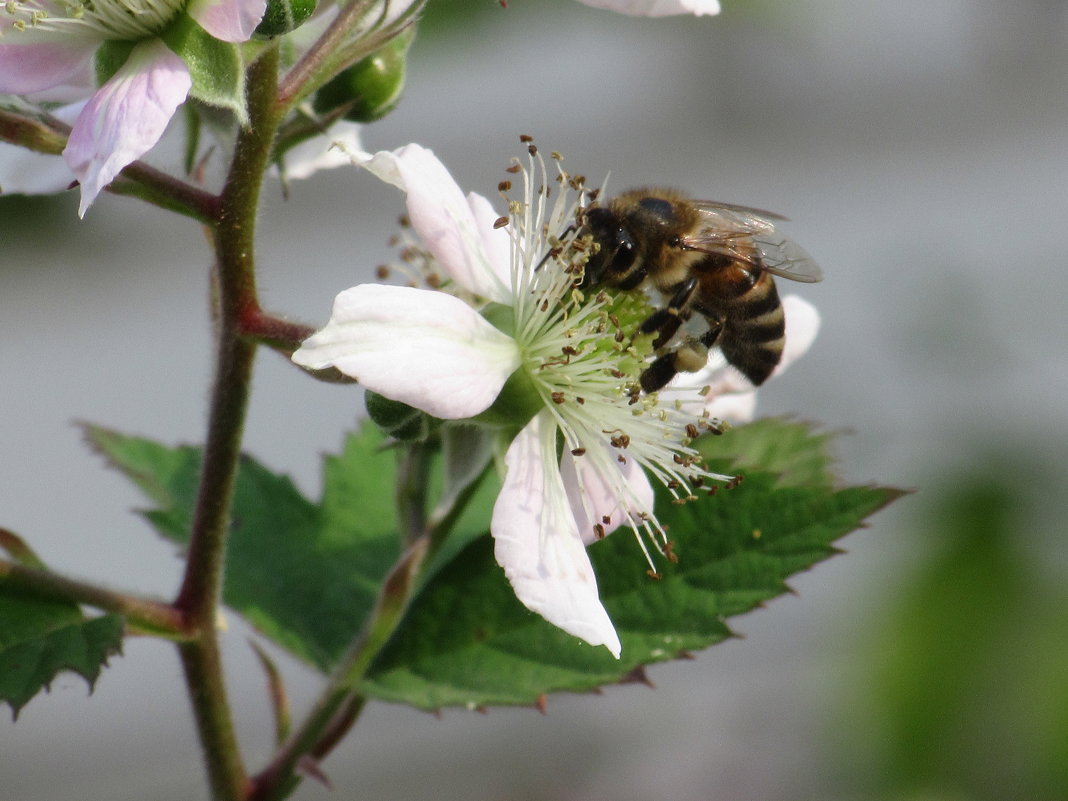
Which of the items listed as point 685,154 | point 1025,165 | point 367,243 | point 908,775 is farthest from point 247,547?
point 1025,165

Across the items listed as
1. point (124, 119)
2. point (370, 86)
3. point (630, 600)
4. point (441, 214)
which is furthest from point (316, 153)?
point (630, 600)

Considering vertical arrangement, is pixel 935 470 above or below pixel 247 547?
above

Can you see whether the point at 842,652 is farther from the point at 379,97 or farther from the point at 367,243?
the point at 367,243

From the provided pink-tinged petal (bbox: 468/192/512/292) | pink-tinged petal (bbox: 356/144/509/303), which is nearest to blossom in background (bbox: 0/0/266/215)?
pink-tinged petal (bbox: 356/144/509/303)

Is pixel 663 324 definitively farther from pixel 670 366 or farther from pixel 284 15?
pixel 284 15

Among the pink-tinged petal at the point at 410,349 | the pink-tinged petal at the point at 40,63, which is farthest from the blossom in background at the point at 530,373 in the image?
the pink-tinged petal at the point at 40,63

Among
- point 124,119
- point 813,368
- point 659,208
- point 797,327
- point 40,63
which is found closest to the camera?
point 124,119

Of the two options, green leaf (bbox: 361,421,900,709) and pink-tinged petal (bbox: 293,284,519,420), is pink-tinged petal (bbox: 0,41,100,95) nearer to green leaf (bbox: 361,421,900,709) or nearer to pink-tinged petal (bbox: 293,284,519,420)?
pink-tinged petal (bbox: 293,284,519,420)

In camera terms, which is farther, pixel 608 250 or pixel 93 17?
pixel 608 250

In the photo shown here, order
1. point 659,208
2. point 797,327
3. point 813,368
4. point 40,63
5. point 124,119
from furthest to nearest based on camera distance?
point 813,368
point 797,327
point 659,208
point 40,63
point 124,119
